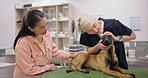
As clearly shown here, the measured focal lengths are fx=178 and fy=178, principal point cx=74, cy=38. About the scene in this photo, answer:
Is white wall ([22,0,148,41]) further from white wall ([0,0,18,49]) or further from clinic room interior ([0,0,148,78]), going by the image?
white wall ([0,0,18,49])

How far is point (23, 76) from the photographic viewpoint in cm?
130

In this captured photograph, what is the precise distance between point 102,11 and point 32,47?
119 inches

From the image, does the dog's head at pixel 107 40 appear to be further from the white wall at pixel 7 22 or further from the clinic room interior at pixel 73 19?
the white wall at pixel 7 22

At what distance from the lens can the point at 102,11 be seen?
408 cm

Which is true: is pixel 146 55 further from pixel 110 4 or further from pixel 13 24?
pixel 13 24

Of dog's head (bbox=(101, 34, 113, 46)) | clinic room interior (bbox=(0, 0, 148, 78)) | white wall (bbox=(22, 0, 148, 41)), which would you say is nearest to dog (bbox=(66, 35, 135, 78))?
dog's head (bbox=(101, 34, 113, 46))

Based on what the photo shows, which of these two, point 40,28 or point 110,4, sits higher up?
point 110,4

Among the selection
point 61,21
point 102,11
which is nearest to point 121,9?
point 102,11

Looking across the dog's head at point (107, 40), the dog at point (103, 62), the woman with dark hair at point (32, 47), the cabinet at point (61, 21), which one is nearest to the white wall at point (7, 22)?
the cabinet at point (61, 21)

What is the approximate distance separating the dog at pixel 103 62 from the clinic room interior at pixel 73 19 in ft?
6.29

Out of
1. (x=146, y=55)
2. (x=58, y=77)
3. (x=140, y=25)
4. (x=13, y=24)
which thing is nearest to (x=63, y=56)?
(x=58, y=77)

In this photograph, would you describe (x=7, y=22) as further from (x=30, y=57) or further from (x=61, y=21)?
(x=30, y=57)

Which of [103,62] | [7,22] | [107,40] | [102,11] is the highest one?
[102,11]

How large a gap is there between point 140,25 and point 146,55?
2.24ft
